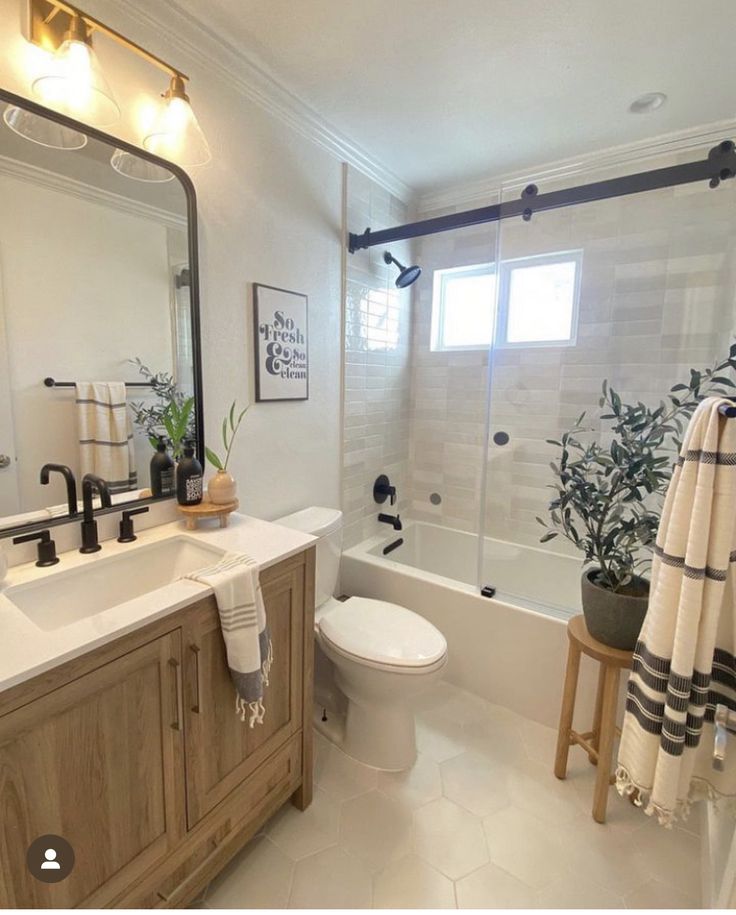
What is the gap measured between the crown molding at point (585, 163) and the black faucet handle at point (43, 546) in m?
2.33

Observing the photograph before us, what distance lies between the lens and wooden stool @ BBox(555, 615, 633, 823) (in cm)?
138

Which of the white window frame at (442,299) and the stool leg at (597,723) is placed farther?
the white window frame at (442,299)

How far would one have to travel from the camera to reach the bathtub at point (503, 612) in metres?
1.80

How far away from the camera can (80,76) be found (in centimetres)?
106

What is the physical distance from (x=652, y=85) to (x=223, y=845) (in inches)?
114

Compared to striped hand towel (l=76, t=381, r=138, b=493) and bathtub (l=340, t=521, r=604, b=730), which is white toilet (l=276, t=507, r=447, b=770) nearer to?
bathtub (l=340, t=521, r=604, b=730)

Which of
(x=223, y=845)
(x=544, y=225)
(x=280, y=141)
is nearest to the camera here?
(x=223, y=845)

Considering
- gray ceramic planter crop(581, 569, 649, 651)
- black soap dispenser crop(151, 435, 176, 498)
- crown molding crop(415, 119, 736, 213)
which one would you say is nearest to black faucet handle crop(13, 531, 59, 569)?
black soap dispenser crop(151, 435, 176, 498)

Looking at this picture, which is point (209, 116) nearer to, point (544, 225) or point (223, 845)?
point (544, 225)

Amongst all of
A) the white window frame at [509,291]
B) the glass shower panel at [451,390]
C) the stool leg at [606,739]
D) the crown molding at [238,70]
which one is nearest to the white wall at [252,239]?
the crown molding at [238,70]

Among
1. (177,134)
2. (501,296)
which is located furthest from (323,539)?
(501,296)

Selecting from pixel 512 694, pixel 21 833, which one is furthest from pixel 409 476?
pixel 21 833

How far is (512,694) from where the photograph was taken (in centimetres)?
190

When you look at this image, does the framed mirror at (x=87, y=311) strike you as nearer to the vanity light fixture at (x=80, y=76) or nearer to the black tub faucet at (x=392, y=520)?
the vanity light fixture at (x=80, y=76)
